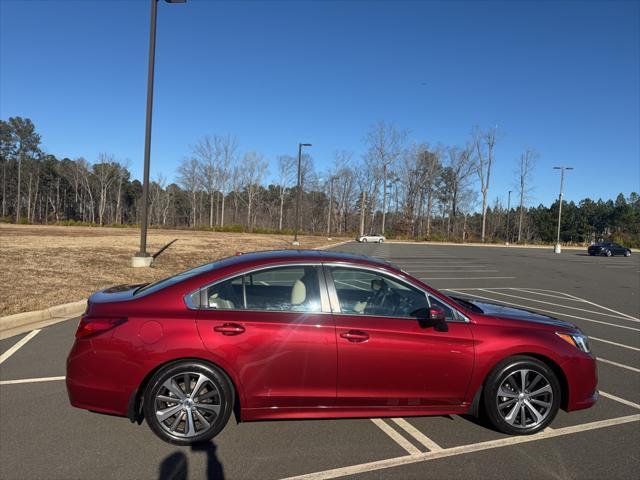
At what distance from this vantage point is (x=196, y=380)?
331 centimetres

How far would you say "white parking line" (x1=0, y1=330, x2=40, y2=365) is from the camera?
5.17m

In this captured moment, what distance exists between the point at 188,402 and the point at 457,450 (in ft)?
7.02

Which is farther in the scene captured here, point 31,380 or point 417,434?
point 31,380

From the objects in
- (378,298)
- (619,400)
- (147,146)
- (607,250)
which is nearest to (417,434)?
(378,298)

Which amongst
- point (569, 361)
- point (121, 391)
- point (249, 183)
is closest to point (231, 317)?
point (121, 391)

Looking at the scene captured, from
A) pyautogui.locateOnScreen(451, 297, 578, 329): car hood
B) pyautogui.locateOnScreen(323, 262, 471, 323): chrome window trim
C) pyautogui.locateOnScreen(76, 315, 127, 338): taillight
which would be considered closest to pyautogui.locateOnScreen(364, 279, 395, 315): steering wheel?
pyautogui.locateOnScreen(323, 262, 471, 323): chrome window trim

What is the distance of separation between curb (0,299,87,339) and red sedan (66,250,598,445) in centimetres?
391

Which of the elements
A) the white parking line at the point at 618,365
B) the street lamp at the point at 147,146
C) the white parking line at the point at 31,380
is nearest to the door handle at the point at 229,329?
the white parking line at the point at 31,380

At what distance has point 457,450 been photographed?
332 centimetres

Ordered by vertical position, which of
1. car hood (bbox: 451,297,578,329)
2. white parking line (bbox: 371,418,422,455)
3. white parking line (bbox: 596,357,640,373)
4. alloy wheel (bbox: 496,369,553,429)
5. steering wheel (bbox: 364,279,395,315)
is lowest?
white parking line (bbox: 371,418,422,455)

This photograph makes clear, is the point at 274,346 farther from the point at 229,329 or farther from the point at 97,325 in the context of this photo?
the point at 97,325

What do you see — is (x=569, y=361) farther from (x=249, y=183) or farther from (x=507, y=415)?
(x=249, y=183)

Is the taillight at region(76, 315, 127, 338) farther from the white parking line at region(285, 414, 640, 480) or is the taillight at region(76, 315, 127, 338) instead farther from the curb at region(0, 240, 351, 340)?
the curb at region(0, 240, 351, 340)

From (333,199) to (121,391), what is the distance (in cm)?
8219
